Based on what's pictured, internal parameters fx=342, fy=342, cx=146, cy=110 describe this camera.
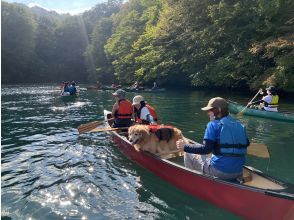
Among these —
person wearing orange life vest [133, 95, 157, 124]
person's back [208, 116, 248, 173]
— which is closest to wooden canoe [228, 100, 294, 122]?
person wearing orange life vest [133, 95, 157, 124]

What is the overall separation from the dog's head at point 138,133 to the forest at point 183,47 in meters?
15.9

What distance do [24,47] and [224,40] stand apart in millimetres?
43927

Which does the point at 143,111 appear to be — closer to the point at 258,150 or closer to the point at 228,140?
the point at 258,150

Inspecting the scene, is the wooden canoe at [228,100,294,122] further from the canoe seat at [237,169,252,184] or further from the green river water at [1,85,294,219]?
the canoe seat at [237,169,252,184]

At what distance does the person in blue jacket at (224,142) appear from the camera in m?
6.03

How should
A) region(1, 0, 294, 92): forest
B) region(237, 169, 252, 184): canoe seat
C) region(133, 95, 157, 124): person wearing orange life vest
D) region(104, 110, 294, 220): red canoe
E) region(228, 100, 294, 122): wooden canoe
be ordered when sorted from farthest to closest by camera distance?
→ region(1, 0, 294, 92): forest → region(228, 100, 294, 122): wooden canoe → region(133, 95, 157, 124): person wearing orange life vest → region(237, 169, 252, 184): canoe seat → region(104, 110, 294, 220): red canoe

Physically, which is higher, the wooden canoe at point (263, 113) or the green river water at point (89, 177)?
the wooden canoe at point (263, 113)

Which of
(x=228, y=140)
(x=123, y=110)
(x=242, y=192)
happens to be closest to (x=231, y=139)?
(x=228, y=140)

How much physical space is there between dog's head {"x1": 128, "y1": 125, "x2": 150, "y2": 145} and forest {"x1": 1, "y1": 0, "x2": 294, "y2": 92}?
52.2ft

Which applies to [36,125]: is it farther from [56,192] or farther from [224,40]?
[224,40]

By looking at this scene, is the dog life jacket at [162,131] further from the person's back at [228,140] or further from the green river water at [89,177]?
the person's back at [228,140]

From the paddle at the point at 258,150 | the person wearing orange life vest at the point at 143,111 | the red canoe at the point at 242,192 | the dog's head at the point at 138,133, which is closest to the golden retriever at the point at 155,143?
the dog's head at the point at 138,133

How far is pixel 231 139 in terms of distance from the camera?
6.04 metres

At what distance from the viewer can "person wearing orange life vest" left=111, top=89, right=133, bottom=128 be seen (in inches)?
455
